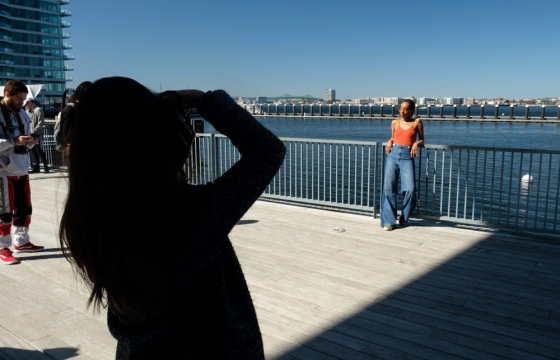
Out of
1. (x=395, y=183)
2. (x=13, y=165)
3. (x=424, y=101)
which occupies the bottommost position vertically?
(x=395, y=183)

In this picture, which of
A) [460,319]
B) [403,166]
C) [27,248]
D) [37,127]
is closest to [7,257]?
[27,248]

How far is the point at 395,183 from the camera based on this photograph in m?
5.71

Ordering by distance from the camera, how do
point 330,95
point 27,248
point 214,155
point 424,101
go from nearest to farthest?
point 27,248, point 214,155, point 424,101, point 330,95

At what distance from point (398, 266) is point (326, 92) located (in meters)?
134

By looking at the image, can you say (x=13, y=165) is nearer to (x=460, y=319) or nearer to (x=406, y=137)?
(x=460, y=319)

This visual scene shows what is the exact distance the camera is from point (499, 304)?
347 cm

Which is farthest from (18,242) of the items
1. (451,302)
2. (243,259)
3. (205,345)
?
(205,345)

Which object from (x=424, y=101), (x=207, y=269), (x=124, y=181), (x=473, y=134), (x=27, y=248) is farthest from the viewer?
(x=424, y=101)

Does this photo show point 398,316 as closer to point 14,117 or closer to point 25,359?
point 25,359

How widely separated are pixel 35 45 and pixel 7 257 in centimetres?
9983

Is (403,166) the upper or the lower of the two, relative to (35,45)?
lower

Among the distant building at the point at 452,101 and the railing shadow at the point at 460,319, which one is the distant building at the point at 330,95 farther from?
the railing shadow at the point at 460,319

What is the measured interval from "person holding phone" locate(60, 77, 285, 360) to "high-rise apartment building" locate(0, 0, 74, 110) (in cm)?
9128

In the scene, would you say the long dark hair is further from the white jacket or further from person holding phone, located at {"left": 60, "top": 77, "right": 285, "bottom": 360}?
the white jacket
